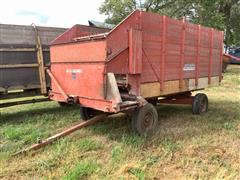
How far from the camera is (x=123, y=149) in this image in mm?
4930

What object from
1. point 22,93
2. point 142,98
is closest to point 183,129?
point 142,98

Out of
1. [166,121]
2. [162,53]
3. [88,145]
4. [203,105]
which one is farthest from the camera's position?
[203,105]

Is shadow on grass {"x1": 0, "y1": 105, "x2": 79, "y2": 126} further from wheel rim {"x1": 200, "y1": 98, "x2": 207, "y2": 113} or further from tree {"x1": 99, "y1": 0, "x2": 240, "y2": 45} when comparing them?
tree {"x1": 99, "y1": 0, "x2": 240, "y2": 45}

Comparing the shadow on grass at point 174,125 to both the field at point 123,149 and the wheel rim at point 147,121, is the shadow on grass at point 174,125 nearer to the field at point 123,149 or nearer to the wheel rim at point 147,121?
the field at point 123,149

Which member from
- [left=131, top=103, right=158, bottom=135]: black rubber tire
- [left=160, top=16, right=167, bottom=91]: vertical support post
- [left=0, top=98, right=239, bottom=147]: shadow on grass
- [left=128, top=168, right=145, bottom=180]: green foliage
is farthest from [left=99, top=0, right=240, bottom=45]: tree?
[left=128, top=168, right=145, bottom=180]: green foliage

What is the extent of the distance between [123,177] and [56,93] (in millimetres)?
3066

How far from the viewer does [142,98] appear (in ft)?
17.8

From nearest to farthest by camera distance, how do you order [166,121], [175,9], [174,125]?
1. [174,125]
2. [166,121]
3. [175,9]

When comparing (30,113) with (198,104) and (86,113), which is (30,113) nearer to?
(86,113)

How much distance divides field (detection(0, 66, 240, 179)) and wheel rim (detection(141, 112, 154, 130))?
24 cm

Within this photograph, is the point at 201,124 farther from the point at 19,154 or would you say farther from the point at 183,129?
the point at 19,154

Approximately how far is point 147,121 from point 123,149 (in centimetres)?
99

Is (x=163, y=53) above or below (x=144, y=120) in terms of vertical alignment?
above

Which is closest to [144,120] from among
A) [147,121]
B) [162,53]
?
[147,121]
